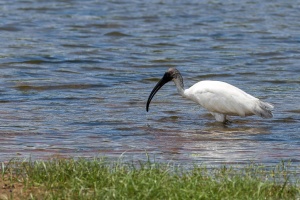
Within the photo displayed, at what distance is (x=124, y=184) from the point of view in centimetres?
602

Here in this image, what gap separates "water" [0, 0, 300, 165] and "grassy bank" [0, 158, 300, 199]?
1.11m

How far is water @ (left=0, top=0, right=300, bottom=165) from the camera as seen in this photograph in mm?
9547

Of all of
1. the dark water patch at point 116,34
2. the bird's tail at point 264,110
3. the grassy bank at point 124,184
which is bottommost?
the dark water patch at point 116,34

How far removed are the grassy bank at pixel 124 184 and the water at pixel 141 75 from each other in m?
1.11

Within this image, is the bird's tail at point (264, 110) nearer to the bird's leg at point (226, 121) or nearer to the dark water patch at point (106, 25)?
the bird's leg at point (226, 121)

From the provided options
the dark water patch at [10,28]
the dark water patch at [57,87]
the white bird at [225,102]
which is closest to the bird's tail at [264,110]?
the white bird at [225,102]

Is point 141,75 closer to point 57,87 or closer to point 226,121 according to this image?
point 57,87

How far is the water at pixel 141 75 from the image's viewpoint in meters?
9.55

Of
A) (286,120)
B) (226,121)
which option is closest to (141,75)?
(226,121)

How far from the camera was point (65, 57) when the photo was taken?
17125mm

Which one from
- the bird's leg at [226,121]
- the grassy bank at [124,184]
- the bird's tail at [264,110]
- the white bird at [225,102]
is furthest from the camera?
the bird's leg at [226,121]

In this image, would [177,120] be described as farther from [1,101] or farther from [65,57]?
[65,57]

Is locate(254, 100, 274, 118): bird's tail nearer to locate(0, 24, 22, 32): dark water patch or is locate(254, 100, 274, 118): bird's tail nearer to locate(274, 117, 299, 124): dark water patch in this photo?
locate(274, 117, 299, 124): dark water patch

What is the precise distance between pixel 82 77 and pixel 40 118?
3.95 meters
